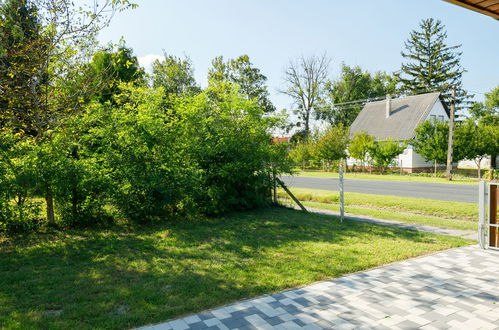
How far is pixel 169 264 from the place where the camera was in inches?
224

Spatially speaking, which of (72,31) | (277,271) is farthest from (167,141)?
(277,271)

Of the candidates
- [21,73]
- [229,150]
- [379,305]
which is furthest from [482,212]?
[21,73]

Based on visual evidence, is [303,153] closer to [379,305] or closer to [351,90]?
[351,90]

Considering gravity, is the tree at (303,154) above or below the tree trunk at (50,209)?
above

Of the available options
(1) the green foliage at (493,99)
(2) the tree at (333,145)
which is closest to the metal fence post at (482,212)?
(2) the tree at (333,145)

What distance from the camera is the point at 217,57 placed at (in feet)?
136

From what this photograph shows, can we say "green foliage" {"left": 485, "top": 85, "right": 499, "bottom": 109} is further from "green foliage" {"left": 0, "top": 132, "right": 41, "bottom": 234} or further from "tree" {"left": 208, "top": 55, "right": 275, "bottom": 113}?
"green foliage" {"left": 0, "top": 132, "right": 41, "bottom": 234}

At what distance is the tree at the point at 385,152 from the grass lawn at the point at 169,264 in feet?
81.3

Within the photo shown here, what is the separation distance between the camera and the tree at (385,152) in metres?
31.3

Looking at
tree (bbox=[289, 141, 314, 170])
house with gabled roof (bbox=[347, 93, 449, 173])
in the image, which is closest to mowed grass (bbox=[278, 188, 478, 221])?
house with gabled roof (bbox=[347, 93, 449, 173])

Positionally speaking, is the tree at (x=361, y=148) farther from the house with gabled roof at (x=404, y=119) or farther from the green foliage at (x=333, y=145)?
the house with gabled roof at (x=404, y=119)

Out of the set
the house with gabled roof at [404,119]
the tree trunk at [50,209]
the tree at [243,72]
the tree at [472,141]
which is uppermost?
the tree at [243,72]

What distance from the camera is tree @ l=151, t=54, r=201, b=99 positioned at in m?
28.9

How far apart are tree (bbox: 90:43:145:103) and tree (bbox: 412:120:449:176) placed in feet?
76.8
